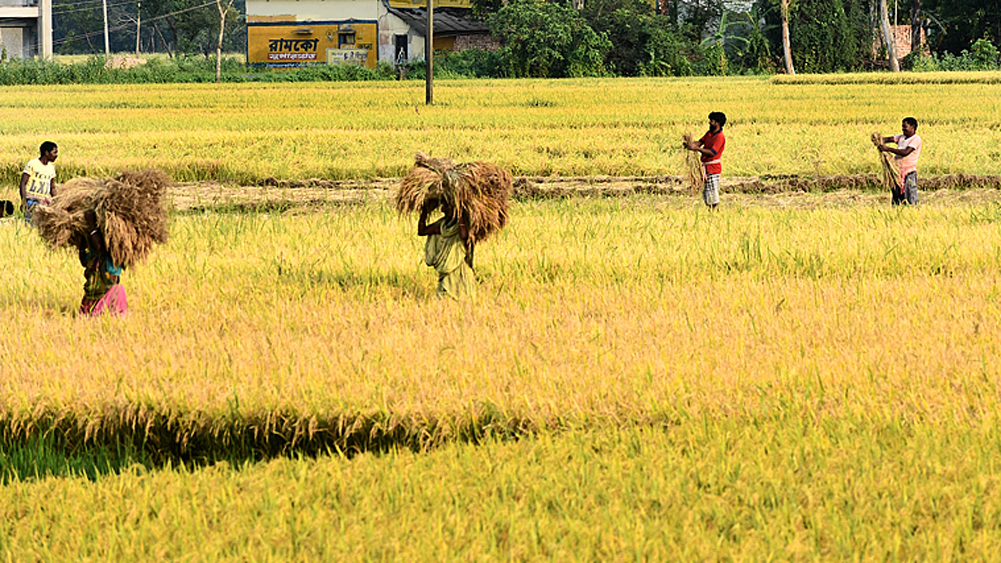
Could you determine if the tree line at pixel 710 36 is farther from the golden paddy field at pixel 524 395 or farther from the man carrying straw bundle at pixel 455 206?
the man carrying straw bundle at pixel 455 206

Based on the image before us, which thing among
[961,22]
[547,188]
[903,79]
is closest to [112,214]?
[547,188]

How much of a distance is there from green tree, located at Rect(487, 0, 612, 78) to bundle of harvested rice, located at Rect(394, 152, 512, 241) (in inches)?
1482

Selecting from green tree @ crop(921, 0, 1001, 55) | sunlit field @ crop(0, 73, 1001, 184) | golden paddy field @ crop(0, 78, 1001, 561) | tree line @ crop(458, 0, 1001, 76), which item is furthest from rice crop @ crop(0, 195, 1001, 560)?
green tree @ crop(921, 0, 1001, 55)

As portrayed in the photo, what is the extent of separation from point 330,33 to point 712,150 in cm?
3873

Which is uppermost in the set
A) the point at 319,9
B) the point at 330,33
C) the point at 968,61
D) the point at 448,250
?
the point at 319,9

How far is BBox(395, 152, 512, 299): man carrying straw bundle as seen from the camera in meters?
6.32

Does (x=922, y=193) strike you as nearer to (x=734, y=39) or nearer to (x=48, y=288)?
(x=48, y=288)

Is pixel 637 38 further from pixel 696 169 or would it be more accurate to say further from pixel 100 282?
pixel 100 282

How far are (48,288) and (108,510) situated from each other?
395cm

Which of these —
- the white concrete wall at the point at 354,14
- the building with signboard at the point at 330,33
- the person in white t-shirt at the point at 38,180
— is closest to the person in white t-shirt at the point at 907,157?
the person in white t-shirt at the point at 38,180

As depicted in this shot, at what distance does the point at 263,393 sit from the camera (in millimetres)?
4750

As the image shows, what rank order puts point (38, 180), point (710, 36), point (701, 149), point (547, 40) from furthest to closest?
point (710, 36) < point (547, 40) < point (701, 149) < point (38, 180)

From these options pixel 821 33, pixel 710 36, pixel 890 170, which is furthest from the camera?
pixel 710 36

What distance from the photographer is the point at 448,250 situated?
651 cm
